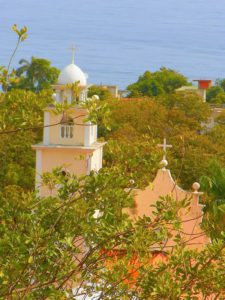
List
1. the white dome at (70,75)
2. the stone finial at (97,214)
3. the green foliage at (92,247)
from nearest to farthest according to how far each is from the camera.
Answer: the green foliage at (92,247) → the stone finial at (97,214) → the white dome at (70,75)

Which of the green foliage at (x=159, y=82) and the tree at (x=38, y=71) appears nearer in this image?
the tree at (x=38, y=71)

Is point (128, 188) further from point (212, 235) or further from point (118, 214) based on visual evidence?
point (212, 235)

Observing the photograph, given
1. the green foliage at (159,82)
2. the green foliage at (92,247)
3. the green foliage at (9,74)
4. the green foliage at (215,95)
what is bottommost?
the green foliage at (215,95)

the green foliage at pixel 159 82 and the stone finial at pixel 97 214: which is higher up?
the stone finial at pixel 97 214

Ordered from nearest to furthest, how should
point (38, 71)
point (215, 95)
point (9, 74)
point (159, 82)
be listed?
point (9, 74) < point (38, 71) < point (159, 82) < point (215, 95)

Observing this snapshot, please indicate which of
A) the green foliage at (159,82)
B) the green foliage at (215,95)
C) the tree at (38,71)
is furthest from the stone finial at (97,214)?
the green foliage at (159,82)

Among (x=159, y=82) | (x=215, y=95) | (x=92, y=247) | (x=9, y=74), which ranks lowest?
(x=215, y=95)

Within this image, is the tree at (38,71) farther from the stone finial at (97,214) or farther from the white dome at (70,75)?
the stone finial at (97,214)

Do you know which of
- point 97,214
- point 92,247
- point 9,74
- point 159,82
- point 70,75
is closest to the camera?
point 92,247

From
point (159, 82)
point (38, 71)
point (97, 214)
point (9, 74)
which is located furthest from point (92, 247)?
point (159, 82)

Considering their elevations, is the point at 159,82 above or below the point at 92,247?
below

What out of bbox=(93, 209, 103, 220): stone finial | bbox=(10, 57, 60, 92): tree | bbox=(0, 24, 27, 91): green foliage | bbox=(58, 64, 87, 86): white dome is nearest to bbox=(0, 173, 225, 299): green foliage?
bbox=(93, 209, 103, 220): stone finial

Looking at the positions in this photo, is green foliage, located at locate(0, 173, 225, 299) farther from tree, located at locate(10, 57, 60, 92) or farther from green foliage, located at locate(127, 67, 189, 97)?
green foliage, located at locate(127, 67, 189, 97)

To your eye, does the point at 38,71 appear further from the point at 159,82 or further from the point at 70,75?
the point at 70,75
